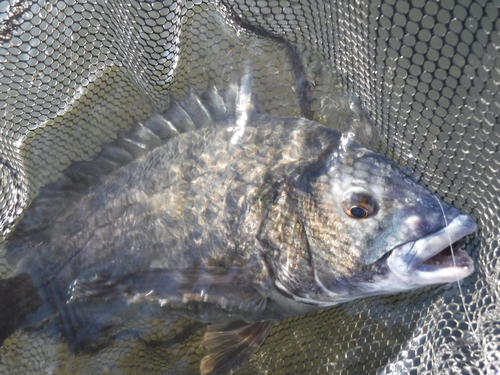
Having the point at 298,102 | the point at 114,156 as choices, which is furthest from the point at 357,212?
the point at 114,156

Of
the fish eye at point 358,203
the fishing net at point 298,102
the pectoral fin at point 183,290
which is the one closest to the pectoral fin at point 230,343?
the pectoral fin at point 183,290

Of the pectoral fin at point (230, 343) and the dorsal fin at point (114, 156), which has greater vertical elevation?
the dorsal fin at point (114, 156)

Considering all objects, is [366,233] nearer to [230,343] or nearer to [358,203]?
[358,203]

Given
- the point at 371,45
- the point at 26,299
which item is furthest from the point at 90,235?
the point at 371,45

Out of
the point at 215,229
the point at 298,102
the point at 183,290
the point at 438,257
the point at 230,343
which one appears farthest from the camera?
the point at 298,102

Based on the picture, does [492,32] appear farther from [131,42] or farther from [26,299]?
[26,299]

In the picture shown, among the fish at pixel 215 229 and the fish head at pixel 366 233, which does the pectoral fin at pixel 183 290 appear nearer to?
the fish at pixel 215 229
